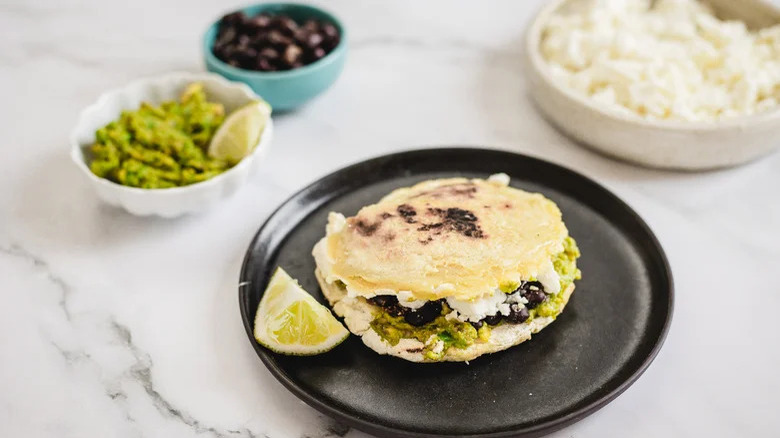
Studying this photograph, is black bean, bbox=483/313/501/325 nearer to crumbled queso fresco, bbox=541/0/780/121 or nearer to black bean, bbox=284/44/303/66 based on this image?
crumbled queso fresco, bbox=541/0/780/121

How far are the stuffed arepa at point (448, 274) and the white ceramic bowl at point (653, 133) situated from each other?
639mm

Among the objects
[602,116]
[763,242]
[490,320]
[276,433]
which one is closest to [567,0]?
[602,116]

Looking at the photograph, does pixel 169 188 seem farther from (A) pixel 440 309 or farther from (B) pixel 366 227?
(A) pixel 440 309

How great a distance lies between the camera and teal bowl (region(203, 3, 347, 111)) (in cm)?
296

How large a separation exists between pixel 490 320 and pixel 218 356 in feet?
2.74

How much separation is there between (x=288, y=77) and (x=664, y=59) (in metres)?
1.57

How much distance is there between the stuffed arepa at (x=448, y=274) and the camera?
6.45 ft

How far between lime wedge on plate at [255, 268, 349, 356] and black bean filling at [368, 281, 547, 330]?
0.15m

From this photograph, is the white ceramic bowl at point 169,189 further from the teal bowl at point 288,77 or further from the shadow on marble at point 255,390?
the shadow on marble at point 255,390

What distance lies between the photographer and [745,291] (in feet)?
7.59

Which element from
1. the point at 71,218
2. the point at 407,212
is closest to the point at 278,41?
the point at 71,218

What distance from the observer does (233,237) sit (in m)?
2.58

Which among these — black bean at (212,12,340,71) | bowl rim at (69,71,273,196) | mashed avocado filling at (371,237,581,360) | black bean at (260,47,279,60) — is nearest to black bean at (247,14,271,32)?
black bean at (212,12,340,71)

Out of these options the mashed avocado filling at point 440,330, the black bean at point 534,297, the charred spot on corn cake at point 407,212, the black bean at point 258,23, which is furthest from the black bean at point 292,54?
the black bean at point 534,297
